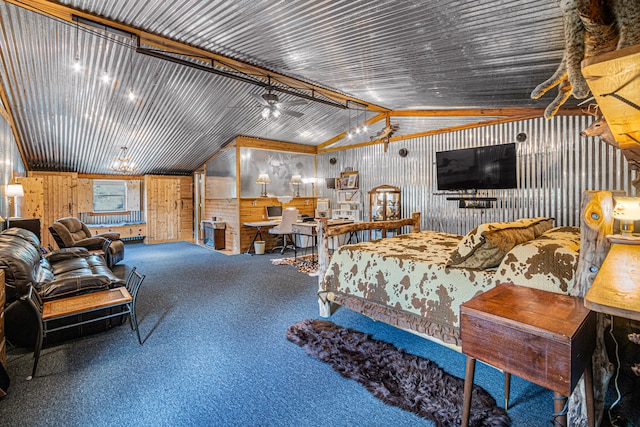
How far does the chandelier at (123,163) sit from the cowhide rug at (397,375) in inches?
281

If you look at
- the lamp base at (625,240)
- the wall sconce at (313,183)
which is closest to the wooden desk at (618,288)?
the lamp base at (625,240)

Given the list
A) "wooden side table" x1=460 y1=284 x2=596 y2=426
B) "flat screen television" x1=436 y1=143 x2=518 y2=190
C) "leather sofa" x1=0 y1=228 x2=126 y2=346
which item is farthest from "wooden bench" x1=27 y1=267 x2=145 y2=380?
"flat screen television" x1=436 y1=143 x2=518 y2=190

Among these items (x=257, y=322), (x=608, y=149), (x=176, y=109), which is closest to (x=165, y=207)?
(x=176, y=109)

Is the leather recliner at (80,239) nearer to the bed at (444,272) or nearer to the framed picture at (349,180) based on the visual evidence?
the bed at (444,272)

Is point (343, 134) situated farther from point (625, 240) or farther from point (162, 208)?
point (625, 240)

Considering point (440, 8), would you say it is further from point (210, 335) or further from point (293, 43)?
point (210, 335)

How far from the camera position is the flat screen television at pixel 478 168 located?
5277 mm

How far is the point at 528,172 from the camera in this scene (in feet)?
16.7

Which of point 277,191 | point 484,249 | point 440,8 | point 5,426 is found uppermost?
point 440,8

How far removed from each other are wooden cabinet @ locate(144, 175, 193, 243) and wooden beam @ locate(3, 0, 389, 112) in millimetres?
6168

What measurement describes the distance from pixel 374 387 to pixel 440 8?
2.92 m

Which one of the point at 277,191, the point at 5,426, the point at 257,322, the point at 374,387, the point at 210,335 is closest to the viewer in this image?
the point at 5,426

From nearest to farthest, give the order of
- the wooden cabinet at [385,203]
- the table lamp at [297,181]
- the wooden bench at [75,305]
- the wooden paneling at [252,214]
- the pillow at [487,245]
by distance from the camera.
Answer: the pillow at [487,245], the wooden bench at [75,305], the wooden cabinet at [385,203], the wooden paneling at [252,214], the table lamp at [297,181]

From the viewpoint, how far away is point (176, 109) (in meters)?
5.95
